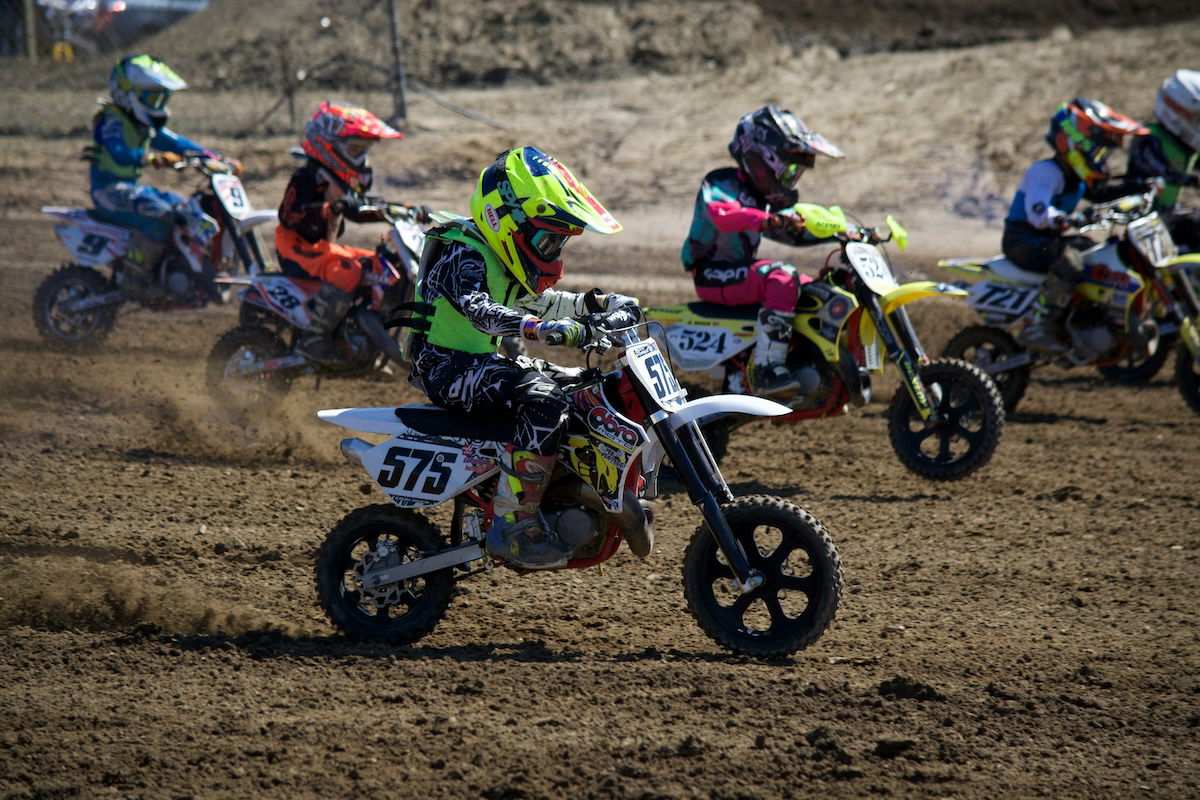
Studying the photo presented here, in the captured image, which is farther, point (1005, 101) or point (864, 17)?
point (864, 17)

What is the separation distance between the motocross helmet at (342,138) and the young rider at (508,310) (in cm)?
414

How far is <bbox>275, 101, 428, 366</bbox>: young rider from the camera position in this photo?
29.6 feet

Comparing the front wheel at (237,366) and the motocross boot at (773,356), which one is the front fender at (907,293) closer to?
the motocross boot at (773,356)

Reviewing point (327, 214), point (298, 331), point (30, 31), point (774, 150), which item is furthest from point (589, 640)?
point (30, 31)

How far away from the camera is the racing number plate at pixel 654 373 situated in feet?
16.0

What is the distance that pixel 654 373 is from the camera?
4926 mm

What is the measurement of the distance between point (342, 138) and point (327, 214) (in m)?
0.57

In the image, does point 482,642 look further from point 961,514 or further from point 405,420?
point 961,514

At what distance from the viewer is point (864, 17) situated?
21.5 m

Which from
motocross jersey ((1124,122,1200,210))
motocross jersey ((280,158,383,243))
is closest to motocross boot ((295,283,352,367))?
motocross jersey ((280,158,383,243))

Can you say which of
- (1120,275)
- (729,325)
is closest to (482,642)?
(729,325)

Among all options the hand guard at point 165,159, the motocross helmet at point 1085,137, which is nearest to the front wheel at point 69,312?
the hand guard at point 165,159

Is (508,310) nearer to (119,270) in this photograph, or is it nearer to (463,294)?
(463,294)

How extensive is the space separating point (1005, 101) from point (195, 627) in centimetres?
1548
